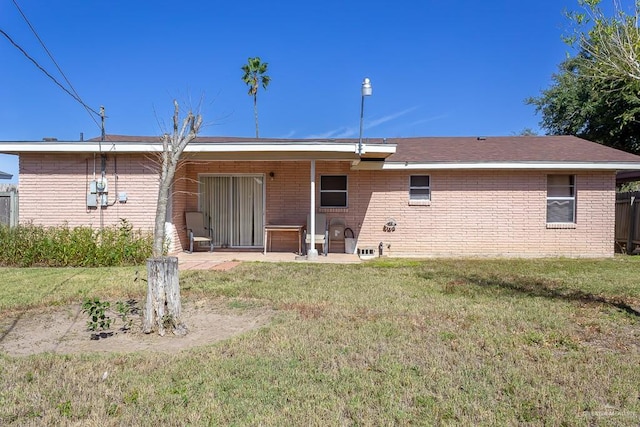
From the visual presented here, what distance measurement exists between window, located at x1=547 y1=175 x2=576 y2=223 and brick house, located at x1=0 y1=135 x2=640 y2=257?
0.03 meters

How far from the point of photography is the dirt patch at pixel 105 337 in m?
4.26

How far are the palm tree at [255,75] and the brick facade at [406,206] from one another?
708 inches


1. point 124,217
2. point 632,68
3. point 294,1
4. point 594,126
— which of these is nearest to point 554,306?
point 632,68

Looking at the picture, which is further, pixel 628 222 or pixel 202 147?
pixel 628 222

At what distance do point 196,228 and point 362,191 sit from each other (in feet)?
15.5

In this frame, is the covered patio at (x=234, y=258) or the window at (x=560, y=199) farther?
the window at (x=560, y=199)

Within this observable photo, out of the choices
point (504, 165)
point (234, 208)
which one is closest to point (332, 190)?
point (234, 208)

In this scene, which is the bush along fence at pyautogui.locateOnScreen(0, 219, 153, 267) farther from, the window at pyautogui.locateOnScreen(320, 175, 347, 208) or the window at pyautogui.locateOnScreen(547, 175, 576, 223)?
the window at pyautogui.locateOnScreen(547, 175, 576, 223)

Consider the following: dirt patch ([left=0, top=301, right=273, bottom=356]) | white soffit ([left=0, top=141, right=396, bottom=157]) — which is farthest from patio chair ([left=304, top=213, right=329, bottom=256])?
dirt patch ([left=0, top=301, right=273, bottom=356])

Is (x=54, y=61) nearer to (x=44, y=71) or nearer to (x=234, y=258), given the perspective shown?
(x=44, y=71)

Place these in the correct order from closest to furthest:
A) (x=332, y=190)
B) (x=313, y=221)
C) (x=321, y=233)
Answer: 1. (x=313, y=221)
2. (x=321, y=233)
3. (x=332, y=190)

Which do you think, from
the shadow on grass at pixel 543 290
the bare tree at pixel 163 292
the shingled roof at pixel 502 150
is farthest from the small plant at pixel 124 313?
the shingled roof at pixel 502 150

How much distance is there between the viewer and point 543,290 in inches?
276

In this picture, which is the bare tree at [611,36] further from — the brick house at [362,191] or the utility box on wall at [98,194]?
the utility box on wall at [98,194]
